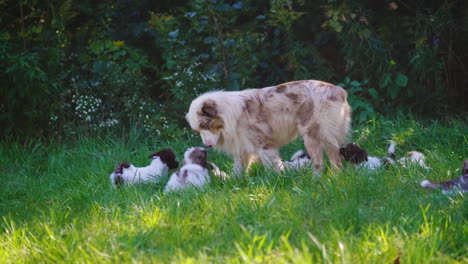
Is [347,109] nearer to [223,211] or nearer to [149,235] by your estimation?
[223,211]

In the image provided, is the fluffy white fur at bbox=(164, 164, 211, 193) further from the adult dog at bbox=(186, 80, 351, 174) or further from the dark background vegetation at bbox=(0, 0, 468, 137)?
the dark background vegetation at bbox=(0, 0, 468, 137)

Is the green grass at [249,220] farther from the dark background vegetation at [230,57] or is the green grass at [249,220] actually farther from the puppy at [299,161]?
the dark background vegetation at [230,57]

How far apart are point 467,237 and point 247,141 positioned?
114 inches

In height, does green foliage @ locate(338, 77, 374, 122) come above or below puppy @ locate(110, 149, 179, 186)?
below

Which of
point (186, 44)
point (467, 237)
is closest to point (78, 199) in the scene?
point (467, 237)

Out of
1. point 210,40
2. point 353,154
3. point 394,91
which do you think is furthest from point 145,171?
point 394,91

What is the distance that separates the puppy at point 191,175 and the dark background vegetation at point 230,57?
230 centimetres

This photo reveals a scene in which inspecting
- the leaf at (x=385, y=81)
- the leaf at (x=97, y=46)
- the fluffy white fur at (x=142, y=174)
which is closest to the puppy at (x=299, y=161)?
the fluffy white fur at (x=142, y=174)

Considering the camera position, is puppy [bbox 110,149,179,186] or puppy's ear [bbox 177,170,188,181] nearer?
puppy's ear [bbox 177,170,188,181]

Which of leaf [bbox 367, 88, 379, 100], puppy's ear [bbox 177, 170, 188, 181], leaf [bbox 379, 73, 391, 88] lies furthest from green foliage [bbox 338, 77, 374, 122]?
puppy's ear [bbox 177, 170, 188, 181]

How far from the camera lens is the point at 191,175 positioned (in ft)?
17.3

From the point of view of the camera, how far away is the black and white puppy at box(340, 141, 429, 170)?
5.37m

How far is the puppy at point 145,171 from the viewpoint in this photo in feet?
18.3

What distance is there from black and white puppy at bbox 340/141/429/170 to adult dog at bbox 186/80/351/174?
152 millimetres
